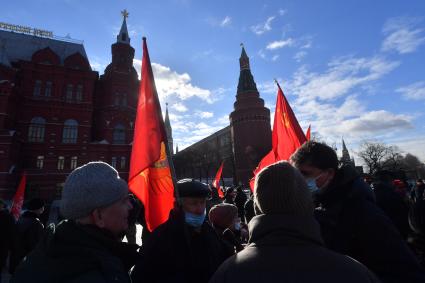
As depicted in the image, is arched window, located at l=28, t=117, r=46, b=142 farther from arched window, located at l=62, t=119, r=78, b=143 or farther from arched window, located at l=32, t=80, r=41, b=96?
arched window, located at l=32, t=80, r=41, b=96

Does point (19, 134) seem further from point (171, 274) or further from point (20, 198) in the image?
point (171, 274)

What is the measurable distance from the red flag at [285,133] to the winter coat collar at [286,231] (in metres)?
4.21

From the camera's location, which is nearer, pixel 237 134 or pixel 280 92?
pixel 280 92

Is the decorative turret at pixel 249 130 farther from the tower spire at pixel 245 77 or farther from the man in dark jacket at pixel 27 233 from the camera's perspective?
the man in dark jacket at pixel 27 233

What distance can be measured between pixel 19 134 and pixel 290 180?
32719 millimetres

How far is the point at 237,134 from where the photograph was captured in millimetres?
53156

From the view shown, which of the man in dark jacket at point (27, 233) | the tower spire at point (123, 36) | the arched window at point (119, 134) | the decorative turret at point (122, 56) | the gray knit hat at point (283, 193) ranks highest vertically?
the tower spire at point (123, 36)

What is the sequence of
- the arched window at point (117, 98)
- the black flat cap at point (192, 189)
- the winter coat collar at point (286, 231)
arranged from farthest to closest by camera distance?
the arched window at point (117, 98) < the black flat cap at point (192, 189) < the winter coat collar at point (286, 231)

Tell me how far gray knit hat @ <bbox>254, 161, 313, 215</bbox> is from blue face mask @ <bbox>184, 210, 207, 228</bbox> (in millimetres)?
1312

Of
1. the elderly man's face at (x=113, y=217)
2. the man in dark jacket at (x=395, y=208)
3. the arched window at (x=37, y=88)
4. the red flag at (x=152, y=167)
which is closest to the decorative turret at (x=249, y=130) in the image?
the arched window at (x=37, y=88)

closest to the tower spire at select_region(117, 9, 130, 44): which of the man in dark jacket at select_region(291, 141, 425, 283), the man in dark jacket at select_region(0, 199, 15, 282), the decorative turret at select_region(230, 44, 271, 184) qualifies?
the decorative turret at select_region(230, 44, 271, 184)

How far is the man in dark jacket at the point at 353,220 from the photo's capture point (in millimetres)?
1662

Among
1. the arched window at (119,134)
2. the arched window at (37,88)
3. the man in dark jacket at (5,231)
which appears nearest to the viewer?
the man in dark jacket at (5,231)

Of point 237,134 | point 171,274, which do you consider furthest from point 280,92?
point 237,134
